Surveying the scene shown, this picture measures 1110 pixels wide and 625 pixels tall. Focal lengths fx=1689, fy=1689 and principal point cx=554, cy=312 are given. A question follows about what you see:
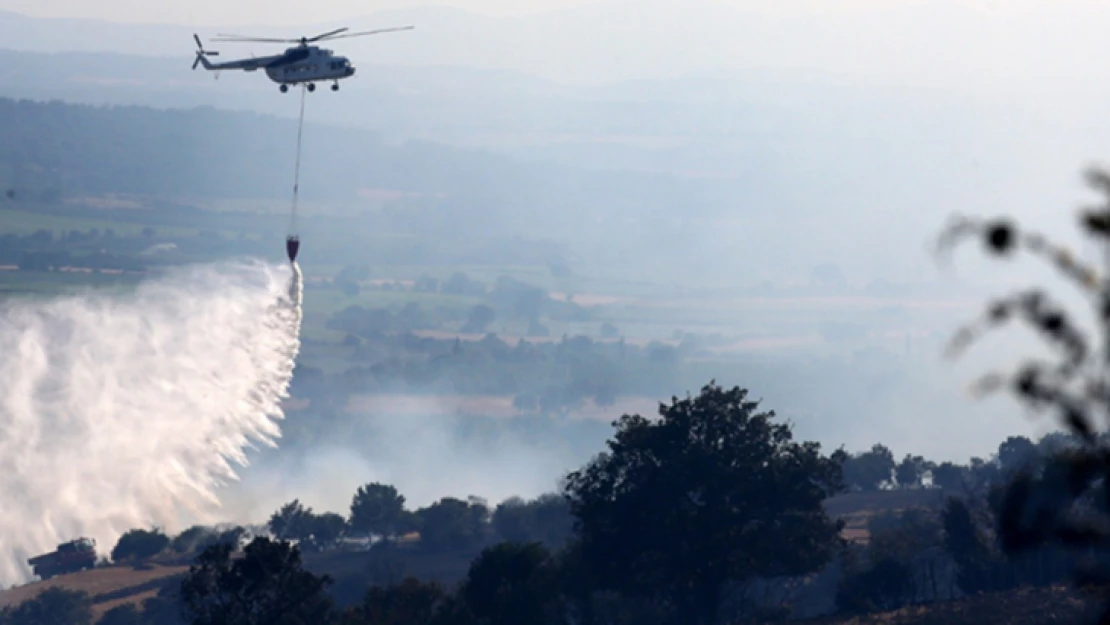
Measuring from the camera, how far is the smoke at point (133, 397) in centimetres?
10619

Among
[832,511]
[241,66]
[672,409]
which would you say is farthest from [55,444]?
[672,409]

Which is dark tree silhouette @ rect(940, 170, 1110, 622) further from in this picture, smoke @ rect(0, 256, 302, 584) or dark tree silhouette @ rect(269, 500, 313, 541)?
dark tree silhouette @ rect(269, 500, 313, 541)

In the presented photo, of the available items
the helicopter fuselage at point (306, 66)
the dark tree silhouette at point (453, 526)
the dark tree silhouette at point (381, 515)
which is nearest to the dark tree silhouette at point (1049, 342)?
the helicopter fuselage at point (306, 66)

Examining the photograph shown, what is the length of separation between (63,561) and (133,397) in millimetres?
11942

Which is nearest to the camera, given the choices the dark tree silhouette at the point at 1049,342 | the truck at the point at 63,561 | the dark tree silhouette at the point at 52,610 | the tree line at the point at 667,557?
the dark tree silhouette at the point at 1049,342

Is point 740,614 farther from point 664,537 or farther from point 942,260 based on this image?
point 942,260

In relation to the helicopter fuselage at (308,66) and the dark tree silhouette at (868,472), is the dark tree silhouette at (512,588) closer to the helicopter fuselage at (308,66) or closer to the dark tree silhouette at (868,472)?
the helicopter fuselage at (308,66)

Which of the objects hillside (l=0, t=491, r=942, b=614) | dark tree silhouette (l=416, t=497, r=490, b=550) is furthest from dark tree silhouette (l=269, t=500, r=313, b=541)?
dark tree silhouette (l=416, t=497, r=490, b=550)

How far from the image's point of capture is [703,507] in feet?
208

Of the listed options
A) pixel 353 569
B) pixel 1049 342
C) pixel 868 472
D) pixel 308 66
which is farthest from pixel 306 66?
pixel 1049 342

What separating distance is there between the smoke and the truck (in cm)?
267

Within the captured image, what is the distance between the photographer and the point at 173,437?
4247 inches

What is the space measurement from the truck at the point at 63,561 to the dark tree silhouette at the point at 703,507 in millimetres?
55880

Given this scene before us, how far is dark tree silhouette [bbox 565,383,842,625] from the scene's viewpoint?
62719mm
